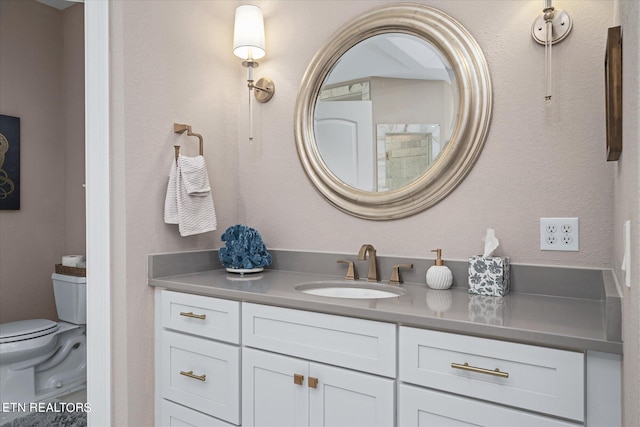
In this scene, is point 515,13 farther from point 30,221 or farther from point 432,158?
point 30,221

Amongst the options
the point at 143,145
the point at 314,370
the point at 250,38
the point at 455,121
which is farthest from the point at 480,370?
the point at 250,38

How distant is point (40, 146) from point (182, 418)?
241 centimetres

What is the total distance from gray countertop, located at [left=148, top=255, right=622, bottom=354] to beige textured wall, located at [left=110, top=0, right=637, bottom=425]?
0.18 metres

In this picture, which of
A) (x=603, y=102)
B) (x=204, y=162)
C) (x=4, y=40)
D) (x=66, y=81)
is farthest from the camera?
(x=66, y=81)

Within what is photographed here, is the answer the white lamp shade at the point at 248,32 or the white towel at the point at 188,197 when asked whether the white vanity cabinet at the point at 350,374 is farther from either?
the white lamp shade at the point at 248,32

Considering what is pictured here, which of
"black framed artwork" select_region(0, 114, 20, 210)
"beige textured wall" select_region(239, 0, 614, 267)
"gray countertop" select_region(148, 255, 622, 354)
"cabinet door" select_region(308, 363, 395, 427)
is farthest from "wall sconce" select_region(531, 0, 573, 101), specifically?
"black framed artwork" select_region(0, 114, 20, 210)

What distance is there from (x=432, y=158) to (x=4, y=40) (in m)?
3.02

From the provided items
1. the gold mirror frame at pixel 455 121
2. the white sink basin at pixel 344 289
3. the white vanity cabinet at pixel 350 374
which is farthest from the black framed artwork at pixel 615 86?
the white sink basin at pixel 344 289

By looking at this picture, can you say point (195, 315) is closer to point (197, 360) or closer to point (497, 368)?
point (197, 360)

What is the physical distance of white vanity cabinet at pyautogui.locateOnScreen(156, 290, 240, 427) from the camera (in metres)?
1.52

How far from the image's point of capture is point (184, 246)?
1.93 meters

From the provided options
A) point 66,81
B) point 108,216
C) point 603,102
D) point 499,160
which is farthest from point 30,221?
point 603,102

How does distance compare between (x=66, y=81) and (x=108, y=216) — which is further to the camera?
(x=66, y=81)

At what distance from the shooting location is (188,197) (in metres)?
1.84
